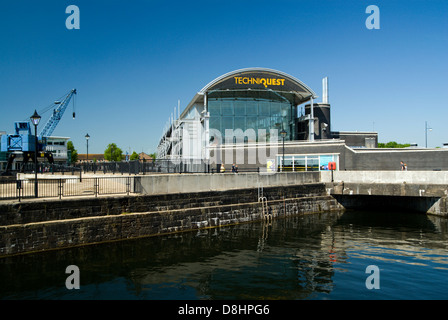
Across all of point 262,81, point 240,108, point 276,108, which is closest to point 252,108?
point 240,108

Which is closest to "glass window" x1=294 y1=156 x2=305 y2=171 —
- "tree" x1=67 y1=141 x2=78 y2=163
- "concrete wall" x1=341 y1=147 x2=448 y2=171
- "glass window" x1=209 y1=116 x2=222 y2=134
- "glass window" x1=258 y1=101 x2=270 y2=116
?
"concrete wall" x1=341 y1=147 x2=448 y2=171

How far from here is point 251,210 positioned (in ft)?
68.6

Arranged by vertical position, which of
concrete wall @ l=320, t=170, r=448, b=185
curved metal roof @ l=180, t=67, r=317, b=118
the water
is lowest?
the water

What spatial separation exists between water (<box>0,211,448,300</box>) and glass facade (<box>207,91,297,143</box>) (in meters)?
22.4

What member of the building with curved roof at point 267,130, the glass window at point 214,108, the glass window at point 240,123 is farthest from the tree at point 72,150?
the glass window at point 240,123

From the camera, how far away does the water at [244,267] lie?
9.59 metres

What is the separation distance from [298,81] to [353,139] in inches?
572

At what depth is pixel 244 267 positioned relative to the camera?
466 inches

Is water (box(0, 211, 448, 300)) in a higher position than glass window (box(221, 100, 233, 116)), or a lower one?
lower

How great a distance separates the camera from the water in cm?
959

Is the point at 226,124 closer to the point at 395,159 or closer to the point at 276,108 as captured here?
the point at 276,108

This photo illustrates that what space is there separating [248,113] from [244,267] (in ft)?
97.0

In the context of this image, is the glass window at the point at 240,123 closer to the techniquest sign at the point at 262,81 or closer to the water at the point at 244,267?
the techniquest sign at the point at 262,81

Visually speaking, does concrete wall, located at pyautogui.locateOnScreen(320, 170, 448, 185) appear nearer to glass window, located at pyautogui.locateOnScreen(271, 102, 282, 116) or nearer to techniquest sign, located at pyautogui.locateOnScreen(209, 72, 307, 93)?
glass window, located at pyautogui.locateOnScreen(271, 102, 282, 116)
